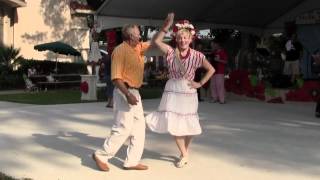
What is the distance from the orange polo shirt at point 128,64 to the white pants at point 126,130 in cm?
15

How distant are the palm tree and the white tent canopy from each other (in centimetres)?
915

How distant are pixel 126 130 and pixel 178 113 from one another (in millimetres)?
673

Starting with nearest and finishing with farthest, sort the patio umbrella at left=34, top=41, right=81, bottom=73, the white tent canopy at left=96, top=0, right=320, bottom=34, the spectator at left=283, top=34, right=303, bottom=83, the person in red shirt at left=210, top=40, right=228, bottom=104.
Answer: the person in red shirt at left=210, top=40, right=228, bottom=104, the white tent canopy at left=96, top=0, right=320, bottom=34, the spectator at left=283, top=34, right=303, bottom=83, the patio umbrella at left=34, top=41, right=81, bottom=73

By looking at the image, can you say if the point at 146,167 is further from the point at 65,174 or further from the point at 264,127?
the point at 264,127

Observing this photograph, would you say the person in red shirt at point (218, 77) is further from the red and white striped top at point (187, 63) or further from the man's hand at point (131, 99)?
the man's hand at point (131, 99)

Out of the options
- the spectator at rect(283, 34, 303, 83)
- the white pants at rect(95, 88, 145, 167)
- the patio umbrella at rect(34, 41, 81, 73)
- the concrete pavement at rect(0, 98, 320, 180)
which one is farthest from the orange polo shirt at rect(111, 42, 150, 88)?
the patio umbrella at rect(34, 41, 81, 73)

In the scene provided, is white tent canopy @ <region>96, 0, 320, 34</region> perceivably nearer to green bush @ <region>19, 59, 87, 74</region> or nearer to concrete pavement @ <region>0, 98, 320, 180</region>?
concrete pavement @ <region>0, 98, 320, 180</region>

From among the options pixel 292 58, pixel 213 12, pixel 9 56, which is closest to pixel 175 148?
pixel 292 58

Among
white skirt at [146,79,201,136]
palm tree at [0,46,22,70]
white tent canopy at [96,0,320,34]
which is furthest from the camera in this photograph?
palm tree at [0,46,22,70]

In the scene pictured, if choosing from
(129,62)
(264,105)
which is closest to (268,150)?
(129,62)

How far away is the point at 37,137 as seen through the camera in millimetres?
10211

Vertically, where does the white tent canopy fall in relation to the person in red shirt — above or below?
above

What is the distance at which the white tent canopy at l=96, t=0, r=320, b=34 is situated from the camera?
18.0 meters

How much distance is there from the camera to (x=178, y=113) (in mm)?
7555
